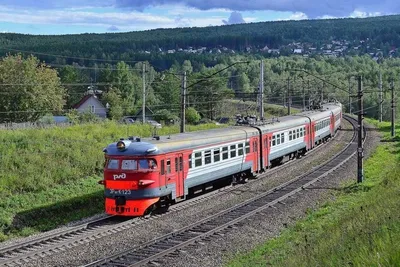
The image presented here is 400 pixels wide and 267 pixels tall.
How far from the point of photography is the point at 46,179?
2322 centimetres

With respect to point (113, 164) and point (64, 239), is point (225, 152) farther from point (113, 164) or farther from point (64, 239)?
point (64, 239)

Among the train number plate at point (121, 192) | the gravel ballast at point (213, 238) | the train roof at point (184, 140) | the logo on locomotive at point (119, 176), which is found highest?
the train roof at point (184, 140)

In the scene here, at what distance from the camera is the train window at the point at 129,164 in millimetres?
19147

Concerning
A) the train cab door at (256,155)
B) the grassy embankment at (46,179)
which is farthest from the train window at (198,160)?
the train cab door at (256,155)

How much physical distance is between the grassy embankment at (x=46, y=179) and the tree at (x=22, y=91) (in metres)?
24.3

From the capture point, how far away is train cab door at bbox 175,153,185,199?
20703mm

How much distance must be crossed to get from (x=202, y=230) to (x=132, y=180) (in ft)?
10.1

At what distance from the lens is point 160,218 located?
1947cm

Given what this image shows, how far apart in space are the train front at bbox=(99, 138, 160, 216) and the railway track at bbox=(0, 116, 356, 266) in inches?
19.2

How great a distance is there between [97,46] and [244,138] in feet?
523

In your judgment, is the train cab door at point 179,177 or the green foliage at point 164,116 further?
the green foliage at point 164,116

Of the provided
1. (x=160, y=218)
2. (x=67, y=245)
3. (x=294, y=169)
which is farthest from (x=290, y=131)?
(x=67, y=245)

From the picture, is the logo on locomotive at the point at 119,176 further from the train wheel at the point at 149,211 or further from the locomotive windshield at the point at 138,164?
the train wheel at the point at 149,211

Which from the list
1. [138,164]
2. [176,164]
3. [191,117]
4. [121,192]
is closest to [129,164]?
[138,164]
